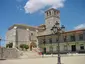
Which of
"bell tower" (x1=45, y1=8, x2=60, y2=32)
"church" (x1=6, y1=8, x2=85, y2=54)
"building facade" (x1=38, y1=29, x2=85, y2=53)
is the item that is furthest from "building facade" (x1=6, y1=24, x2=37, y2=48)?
"building facade" (x1=38, y1=29, x2=85, y2=53)

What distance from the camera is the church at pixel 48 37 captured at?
127 feet

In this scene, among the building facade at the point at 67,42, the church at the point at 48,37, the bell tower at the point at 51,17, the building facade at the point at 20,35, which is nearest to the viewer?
the building facade at the point at 67,42

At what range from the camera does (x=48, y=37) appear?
44.8 meters

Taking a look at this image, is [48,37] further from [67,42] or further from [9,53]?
[9,53]

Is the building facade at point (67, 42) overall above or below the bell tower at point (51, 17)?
below

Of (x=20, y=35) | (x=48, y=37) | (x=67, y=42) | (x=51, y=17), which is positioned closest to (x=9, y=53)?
(x=48, y=37)

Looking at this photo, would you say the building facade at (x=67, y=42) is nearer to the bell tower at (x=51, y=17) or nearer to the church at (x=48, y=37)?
the church at (x=48, y=37)

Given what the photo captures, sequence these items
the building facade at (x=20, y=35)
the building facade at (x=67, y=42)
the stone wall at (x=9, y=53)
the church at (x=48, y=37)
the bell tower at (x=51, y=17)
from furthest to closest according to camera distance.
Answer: the bell tower at (x=51, y=17), the building facade at (x=20, y=35), the church at (x=48, y=37), the building facade at (x=67, y=42), the stone wall at (x=9, y=53)

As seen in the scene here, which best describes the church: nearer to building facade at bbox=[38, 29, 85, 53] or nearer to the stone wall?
building facade at bbox=[38, 29, 85, 53]

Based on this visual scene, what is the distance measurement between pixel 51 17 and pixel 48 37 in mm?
10896

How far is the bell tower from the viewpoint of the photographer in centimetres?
5309

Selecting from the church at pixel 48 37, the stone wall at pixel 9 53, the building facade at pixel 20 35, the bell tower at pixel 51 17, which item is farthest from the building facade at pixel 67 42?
the stone wall at pixel 9 53

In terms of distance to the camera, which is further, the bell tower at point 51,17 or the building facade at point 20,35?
the bell tower at point 51,17

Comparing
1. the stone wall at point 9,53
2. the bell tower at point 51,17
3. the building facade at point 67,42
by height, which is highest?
the bell tower at point 51,17
